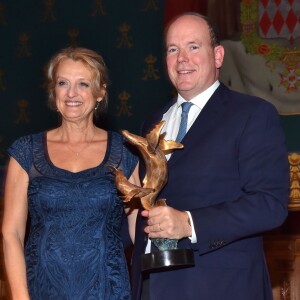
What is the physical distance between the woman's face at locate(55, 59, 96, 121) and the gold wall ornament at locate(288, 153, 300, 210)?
2.25 metres

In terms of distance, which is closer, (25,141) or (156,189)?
(156,189)

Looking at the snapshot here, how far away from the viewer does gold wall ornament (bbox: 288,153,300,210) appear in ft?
16.6

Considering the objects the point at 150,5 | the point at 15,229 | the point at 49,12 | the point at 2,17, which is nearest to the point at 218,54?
the point at 15,229

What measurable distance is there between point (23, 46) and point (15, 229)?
3.15m

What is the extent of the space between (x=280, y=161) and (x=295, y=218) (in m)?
2.61

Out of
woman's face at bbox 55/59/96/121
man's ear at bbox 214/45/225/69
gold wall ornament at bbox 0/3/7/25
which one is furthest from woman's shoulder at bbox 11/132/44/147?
gold wall ornament at bbox 0/3/7/25

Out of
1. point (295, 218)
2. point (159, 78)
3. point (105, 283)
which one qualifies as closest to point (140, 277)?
point (105, 283)

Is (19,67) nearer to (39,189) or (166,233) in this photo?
(39,189)

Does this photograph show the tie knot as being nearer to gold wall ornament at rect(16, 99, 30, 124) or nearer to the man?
the man

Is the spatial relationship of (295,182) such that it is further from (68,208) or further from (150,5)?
(68,208)

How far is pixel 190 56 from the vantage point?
2.94 metres

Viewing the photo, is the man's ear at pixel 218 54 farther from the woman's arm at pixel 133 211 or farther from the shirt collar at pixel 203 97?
the woman's arm at pixel 133 211

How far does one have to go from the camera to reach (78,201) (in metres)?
3.10

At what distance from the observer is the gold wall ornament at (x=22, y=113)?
19.6ft
